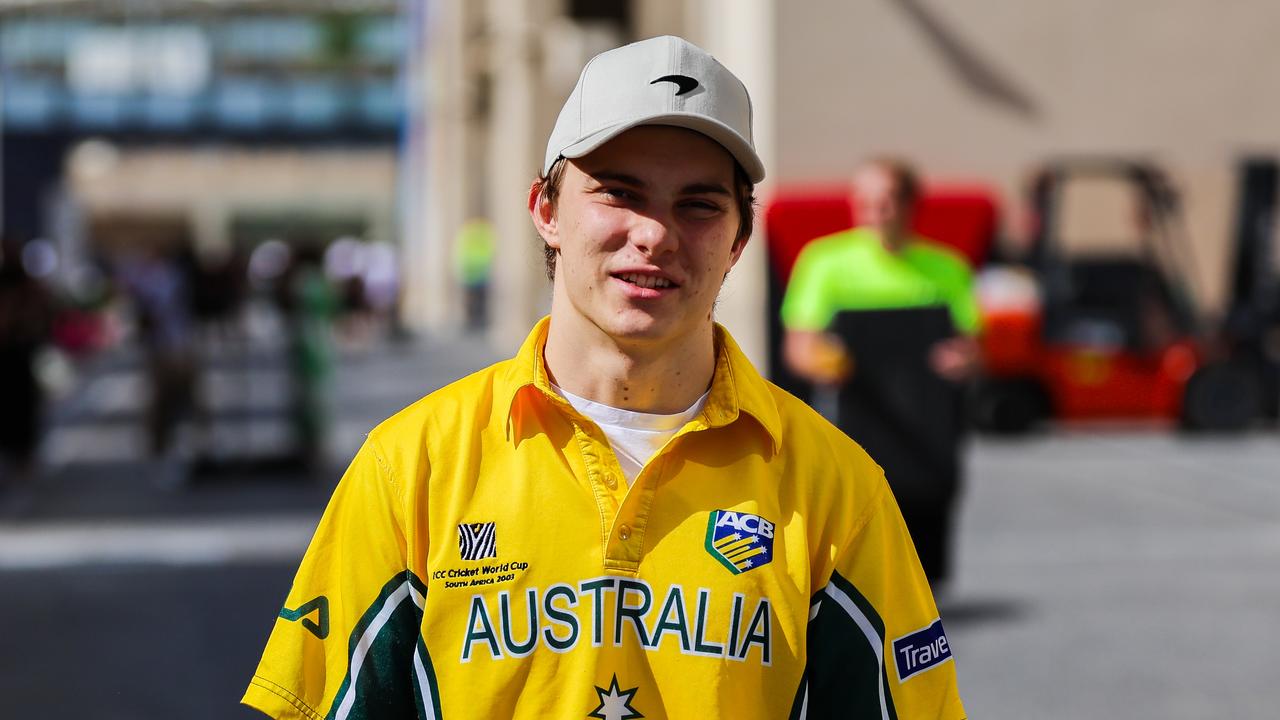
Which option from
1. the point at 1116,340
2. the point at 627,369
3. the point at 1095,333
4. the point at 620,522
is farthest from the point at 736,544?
the point at 1116,340

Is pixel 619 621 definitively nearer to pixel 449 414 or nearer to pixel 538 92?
pixel 449 414

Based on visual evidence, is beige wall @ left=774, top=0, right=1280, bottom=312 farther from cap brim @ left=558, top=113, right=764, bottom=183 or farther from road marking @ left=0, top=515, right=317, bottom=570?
cap brim @ left=558, top=113, right=764, bottom=183

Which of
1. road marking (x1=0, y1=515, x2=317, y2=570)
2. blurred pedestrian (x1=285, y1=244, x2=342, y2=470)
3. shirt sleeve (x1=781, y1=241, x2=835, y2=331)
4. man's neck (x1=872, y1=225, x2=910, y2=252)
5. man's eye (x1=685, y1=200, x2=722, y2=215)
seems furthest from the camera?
blurred pedestrian (x1=285, y1=244, x2=342, y2=470)

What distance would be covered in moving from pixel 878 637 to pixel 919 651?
0.08m

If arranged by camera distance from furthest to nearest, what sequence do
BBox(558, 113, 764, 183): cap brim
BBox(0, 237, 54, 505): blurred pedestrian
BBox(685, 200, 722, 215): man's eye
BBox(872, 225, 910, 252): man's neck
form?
BBox(0, 237, 54, 505): blurred pedestrian → BBox(872, 225, 910, 252): man's neck → BBox(685, 200, 722, 215): man's eye → BBox(558, 113, 764, 183): cap brim

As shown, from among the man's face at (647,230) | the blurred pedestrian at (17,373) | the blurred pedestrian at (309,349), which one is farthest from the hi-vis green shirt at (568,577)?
the blurred pedestrian at (17,373)

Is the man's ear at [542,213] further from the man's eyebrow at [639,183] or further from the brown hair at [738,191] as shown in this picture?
the man's eyebrow at [639,183]

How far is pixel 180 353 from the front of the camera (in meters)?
13.3

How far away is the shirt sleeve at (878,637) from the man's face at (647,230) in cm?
37

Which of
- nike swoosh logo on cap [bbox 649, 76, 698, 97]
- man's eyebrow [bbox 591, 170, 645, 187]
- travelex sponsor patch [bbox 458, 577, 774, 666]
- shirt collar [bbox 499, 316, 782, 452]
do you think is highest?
nike swoosh logo on cap [bbox 649, 76, 698, 97]

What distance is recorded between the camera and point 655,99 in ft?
6.75

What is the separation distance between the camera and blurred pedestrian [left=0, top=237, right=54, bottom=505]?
42.4ft

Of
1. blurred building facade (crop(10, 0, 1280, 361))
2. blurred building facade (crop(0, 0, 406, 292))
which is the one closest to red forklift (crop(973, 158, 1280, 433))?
blurred building facade (crop(10, 0, 1280, 361))

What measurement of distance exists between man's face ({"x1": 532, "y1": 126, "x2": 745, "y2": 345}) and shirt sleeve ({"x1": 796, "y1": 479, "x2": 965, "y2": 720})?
0.37 m
